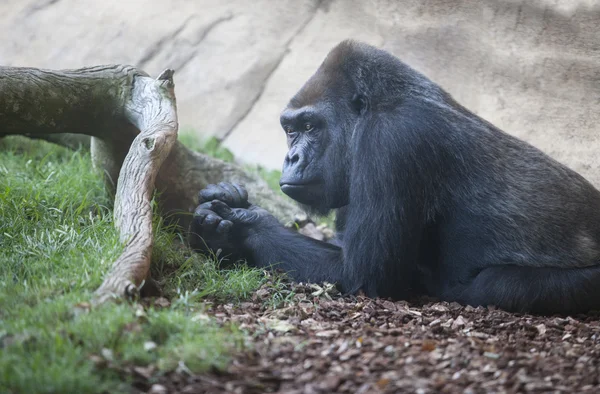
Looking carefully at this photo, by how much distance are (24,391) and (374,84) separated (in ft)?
11.5

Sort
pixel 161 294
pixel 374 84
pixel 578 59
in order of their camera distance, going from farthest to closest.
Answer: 1. pixel 578 59
2. pixel 374 84
3. pixel 161 294

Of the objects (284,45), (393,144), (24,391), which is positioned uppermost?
(284,45)

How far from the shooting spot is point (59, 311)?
340 centimetres

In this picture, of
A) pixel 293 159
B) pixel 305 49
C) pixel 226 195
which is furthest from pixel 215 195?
pixel 305 49

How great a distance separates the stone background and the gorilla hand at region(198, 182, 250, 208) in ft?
10.3

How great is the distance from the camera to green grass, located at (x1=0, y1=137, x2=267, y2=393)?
2920 millimetres

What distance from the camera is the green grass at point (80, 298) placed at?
2.92 meters

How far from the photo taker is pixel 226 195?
5.70 m

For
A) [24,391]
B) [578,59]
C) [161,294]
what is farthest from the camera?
[578,59]

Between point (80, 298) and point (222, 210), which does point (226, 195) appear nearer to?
point (222, 210)

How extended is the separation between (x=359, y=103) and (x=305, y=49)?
425 centimetres

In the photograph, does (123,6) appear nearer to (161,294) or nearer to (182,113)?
(182,113)

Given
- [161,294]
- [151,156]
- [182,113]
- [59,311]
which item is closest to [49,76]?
[151,156]

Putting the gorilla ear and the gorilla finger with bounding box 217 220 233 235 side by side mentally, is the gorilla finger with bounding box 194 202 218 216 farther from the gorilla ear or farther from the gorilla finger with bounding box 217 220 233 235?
the gorilla ear
